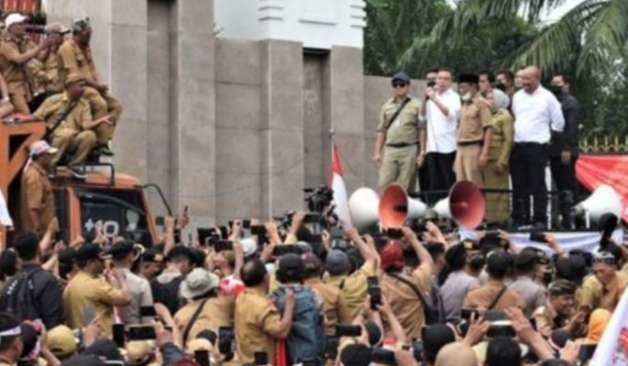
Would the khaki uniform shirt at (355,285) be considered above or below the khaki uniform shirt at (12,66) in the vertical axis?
below

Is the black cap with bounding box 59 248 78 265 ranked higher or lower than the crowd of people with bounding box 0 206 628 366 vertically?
higher

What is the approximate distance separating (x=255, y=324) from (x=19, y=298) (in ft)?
7.00

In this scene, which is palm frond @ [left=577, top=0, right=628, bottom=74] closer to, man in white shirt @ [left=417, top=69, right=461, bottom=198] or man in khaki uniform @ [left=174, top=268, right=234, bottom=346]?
man in white shirt @ [left=417, top=69, right=461, bottom=198]

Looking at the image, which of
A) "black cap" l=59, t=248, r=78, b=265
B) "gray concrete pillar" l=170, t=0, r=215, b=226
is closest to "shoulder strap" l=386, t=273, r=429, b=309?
"black cap" l=59, t=248, r=78, b=265

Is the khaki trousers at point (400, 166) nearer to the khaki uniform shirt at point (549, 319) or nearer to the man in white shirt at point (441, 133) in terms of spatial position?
the man in white shirt at point (441, 133)

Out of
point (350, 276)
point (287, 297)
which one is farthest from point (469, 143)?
point (287, 297)

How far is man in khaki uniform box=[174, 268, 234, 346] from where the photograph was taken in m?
15.2

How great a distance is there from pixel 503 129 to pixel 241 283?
7.77m

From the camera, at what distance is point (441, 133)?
23.2 meters

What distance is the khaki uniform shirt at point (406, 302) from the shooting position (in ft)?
52.2

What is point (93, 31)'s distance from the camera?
28000mm

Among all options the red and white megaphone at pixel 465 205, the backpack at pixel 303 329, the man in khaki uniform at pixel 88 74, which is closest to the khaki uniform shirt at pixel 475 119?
the red and white megaphone at pixel 465 205

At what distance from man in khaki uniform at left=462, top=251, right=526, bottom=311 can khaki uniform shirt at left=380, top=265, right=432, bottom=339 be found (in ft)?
1.13

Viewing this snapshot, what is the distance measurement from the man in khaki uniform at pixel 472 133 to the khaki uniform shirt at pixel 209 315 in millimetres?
7494
